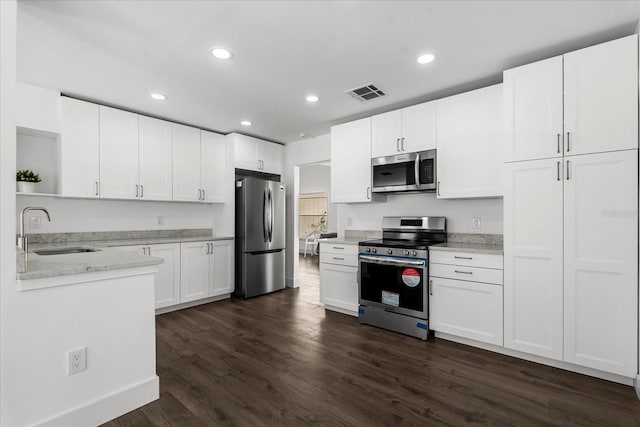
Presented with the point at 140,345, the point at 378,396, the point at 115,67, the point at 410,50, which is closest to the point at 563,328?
the point at 378,396

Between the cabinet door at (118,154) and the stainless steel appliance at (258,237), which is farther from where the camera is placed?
the stainless steel appliance at (258,237)

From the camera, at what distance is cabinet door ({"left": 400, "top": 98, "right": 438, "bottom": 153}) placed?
332 cm

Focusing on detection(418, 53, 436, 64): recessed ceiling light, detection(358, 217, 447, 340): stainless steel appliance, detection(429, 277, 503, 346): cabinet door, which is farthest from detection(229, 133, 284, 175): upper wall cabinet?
detection(429, 277, 503, 346): cabinet door

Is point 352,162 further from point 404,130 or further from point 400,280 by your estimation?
point 400,280

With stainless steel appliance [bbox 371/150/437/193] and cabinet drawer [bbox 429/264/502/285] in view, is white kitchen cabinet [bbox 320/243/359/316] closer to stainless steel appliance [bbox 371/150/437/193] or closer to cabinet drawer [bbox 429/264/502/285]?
stainless steel appliance [bbox 371/150/437/193]

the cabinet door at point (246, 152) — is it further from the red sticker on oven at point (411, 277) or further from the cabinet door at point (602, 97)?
the cabinet door at point (602, 97)

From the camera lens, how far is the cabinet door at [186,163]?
4219 mm

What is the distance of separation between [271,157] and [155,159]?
178 centimetres

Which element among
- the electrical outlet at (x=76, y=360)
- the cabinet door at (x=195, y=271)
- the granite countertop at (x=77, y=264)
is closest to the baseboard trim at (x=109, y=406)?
the electrical outlet at (x=76, y=360)

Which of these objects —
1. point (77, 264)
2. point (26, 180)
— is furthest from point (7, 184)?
point (26, 180)

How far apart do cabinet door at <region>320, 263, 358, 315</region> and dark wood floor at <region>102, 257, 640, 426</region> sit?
1.62ft

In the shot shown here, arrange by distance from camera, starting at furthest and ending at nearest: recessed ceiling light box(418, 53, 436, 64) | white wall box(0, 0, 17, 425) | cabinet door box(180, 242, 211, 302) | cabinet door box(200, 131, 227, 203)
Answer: cabinet door box(200, 131, 227, 203) < cabinet door box(180, 242, 211, 302) < recessed ceiling light box(418, 53, 436, 64) < white wall box(0, 0, 17, 425)

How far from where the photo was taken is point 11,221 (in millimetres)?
1465

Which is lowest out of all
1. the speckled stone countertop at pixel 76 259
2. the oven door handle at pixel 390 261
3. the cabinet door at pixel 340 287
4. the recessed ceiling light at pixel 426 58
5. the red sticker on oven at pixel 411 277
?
the cabinet door at pixel 340 287
